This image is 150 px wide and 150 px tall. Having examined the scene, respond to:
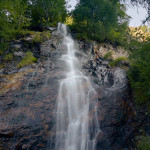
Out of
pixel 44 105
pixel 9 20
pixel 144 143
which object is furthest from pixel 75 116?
pixel 9 20

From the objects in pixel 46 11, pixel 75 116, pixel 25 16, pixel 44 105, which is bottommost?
pixel 75 116

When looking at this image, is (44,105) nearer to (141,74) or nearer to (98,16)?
(141,74)

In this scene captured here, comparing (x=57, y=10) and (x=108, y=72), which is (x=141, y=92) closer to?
(x=108, y=72)

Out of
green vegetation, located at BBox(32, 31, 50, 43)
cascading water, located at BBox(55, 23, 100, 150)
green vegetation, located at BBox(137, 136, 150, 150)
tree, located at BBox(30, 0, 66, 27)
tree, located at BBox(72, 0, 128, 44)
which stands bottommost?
green vegetation, located at BBox(137, 136, 150, 150)

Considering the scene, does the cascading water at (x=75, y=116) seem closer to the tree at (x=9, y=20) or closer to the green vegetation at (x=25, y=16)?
the green vegetation at (x=25, y=16)

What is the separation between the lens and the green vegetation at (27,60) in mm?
9664

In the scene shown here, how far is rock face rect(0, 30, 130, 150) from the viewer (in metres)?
5.59

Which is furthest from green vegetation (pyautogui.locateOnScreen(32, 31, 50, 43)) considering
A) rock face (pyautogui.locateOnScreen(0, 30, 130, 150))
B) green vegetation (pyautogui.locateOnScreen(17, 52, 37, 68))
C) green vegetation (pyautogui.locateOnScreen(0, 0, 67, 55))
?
rock face (pyautogui.locateOnScreen(0, 30, 130, 150))

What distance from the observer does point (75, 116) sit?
21.3 feet

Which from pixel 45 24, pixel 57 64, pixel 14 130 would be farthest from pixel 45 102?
pixel 45 24

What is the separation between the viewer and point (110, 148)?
5.75 metres

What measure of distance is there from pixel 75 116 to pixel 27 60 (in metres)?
5.91

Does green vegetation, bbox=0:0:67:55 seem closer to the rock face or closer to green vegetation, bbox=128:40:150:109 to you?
the rock face

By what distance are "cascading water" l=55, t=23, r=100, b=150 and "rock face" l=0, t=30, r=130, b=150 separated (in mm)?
259
